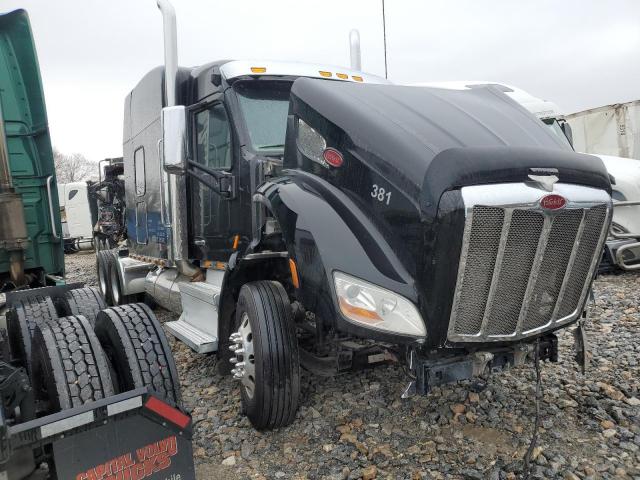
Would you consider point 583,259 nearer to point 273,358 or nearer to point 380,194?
point 380,194

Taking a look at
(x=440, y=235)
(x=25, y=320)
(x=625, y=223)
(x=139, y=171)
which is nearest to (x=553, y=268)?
(x=440, y=235)

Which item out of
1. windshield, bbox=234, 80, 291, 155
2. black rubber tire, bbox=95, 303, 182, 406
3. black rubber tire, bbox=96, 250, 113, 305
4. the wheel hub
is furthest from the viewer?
black rubber tire, bbox=96, 250, 113, 305

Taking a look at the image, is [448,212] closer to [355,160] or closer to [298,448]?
[355,160]

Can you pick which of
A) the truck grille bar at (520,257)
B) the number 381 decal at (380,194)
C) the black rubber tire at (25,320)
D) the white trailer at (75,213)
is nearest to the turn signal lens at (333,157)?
the number 381 decal at (380,194)

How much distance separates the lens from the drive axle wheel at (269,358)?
2918mm

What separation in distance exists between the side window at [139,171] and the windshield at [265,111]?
2.38 m

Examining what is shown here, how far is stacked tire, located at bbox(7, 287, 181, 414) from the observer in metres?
2.14

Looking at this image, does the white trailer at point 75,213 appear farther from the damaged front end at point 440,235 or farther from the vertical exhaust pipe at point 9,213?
the damaged front end at point 440,235

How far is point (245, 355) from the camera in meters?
3.14

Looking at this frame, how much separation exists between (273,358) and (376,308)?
856mm

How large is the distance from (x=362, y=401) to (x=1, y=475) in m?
2.29

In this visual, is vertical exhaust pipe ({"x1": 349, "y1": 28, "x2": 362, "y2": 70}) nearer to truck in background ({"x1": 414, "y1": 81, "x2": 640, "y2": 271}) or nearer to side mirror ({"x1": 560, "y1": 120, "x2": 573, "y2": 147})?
truck in background ({"x1": 414, "y1": 81, "x2": 640, "y2": 271})

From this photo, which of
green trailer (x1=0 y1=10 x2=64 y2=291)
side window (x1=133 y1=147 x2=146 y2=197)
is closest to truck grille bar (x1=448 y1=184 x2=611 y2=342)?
green trailer (x1=0 y1=10 x2=64 y2=291)

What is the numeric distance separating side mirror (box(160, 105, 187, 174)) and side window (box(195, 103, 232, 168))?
0.50m
